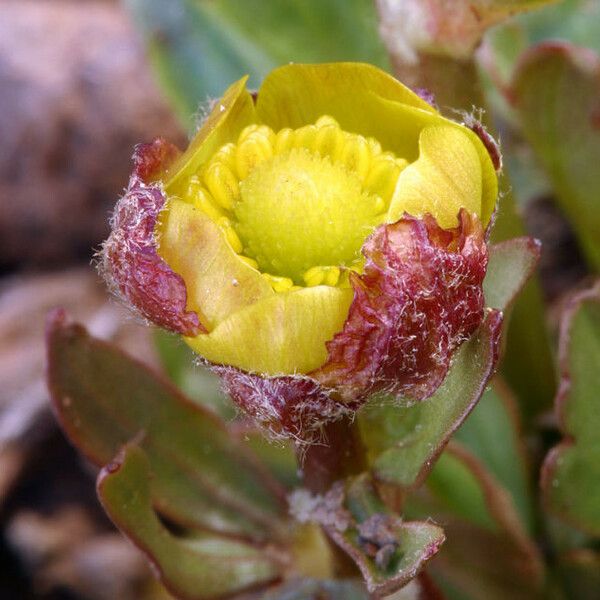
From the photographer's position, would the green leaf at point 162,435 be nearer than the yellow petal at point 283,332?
No

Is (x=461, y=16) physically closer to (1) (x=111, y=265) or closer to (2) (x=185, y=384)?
(1) (x=111, y=265)

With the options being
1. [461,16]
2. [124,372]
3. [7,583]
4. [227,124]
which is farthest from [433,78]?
[7,583]

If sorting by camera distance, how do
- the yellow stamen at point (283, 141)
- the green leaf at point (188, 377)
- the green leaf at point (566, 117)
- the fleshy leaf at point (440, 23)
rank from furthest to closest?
the green leaf at point (188, 377), the green leaf at point (566, 117), the fleshy leaf at point (440, 23), the yellow stamen at point (283, 141)

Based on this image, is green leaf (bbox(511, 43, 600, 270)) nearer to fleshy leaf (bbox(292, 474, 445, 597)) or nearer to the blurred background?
the blurred background

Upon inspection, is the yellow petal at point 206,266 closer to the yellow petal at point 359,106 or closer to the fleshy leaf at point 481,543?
the yellow petal at point 359,106

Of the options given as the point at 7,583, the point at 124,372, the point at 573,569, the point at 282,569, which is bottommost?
the point at 573,569

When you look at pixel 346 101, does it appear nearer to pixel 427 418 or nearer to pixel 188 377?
pixel 427 418

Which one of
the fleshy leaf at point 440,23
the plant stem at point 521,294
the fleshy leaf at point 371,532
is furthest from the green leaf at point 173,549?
the fleshy leaf at point 440,23

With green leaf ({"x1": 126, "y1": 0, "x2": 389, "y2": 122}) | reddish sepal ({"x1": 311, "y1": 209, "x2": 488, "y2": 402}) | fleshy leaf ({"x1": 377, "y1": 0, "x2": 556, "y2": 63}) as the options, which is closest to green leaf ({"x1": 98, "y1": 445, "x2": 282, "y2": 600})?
reddish sepal ({"x1": 311, "y1": 209, "x2": 488, "y2": 402})
